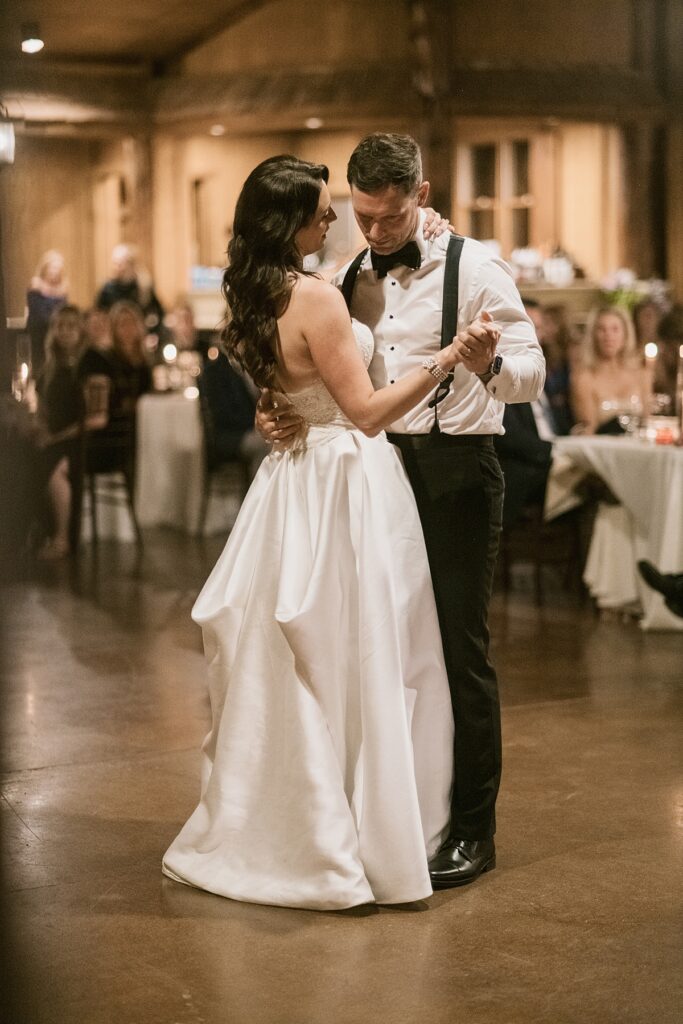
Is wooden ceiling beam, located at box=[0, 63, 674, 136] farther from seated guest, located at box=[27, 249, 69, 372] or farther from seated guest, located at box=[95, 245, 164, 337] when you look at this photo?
seated guest, located at box=[27, 249, 69, 372]

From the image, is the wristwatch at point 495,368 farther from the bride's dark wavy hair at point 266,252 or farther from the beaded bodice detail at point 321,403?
the bride's dark wavy hair at point 266,252

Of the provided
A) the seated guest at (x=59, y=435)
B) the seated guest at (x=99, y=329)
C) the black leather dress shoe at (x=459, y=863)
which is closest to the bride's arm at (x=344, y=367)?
the black leather dress shoe at (x=459, y=863)

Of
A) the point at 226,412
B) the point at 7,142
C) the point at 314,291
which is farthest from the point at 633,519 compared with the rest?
the point at 7,142

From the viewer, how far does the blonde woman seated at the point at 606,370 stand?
677cm

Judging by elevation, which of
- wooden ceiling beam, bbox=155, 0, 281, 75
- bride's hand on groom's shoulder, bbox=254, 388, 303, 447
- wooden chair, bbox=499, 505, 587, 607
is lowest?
wooden chair, bbox=499, 505, 587, 607

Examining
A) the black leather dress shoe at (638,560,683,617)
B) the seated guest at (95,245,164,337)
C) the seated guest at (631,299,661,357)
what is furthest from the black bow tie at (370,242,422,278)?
the seated guest at (95,245,164,337)

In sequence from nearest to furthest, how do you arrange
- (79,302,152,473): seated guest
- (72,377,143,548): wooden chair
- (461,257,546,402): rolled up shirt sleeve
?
1. (461,257,546,402): rolled up shirt sleeve
2. (72,377,143,548): wooden chair
3. (79,302,152,473): seated guest

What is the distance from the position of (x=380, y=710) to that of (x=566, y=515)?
3634mm

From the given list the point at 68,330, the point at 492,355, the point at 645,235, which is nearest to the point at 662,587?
the point at 492,355

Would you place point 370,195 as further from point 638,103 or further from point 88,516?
point 638,103

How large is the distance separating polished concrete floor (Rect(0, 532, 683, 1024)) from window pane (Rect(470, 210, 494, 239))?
9311 millimetres

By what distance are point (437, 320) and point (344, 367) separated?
0.28 meters

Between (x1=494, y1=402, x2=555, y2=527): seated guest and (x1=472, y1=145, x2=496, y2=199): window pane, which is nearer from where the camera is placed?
(x1=494, y1=402, x2=555, y2=527): seated guest

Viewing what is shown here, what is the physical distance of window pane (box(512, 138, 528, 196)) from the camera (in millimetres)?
13680
